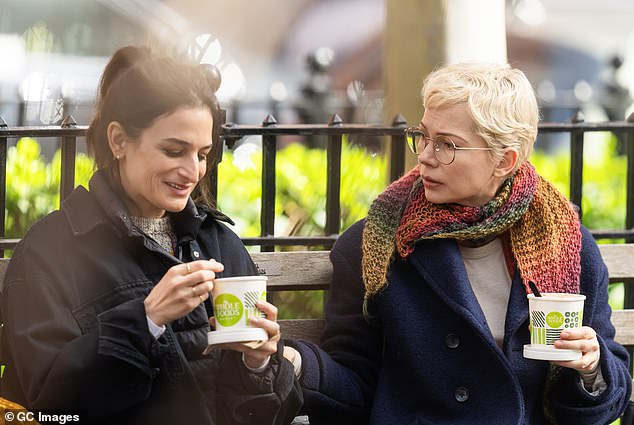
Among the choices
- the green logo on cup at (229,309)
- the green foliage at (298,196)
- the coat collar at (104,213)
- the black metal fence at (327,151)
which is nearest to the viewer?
the green logo on cup at (229,309)

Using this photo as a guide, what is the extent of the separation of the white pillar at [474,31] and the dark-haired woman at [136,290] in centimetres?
163

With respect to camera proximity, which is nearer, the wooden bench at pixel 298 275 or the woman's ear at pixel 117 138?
the woman's ear at pixel 117 138

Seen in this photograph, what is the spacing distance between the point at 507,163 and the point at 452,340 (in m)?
0.53

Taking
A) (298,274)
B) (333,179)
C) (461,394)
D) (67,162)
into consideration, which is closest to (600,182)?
(333,179)

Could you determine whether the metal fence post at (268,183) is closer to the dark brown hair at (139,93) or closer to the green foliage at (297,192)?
the green foliage at (297,192)

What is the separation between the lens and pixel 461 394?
2.89m

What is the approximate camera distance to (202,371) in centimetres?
259

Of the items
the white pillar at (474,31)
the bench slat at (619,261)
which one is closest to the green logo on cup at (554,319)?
the bench slat at (619,261)

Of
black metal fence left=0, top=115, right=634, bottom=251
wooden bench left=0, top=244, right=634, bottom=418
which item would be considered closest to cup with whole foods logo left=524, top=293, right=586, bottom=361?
wooden bench left=0, top=244, right=634, bottom=418

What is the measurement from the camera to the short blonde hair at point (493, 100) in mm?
2857

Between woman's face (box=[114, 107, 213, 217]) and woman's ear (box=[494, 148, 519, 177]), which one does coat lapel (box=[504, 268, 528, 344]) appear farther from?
woman's face (box=[114, 107, 213, 217])

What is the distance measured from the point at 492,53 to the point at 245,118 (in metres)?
6.89

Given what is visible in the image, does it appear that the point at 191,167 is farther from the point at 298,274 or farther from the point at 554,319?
the point at 554,319

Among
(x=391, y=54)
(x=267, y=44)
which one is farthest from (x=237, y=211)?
(x=267, y=44)
